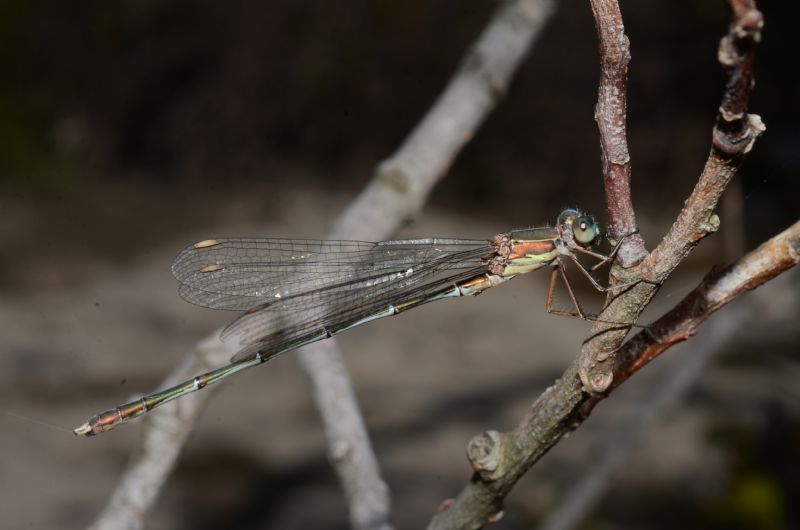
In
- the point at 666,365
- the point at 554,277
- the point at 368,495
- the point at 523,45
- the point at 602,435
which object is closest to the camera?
the point at 368,495

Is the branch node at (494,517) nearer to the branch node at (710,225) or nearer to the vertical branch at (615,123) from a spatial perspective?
the vertical branch at (615,123)

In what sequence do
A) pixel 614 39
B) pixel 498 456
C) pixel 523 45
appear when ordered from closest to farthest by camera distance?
pixel 614 39, pixel 498 456, pixel 523 45

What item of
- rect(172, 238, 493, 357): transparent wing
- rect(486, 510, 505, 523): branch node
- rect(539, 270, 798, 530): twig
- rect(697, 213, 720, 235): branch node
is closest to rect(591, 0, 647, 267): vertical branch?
rect(697, 213, 720, 235): branch node

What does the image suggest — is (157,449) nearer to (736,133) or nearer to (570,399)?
(570,399)

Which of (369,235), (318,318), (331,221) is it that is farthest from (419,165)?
(331,221)

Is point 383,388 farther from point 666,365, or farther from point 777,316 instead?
point 777,316

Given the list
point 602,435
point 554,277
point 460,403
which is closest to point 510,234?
point 554,277

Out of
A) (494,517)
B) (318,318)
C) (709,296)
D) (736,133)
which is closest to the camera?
(736,133)
